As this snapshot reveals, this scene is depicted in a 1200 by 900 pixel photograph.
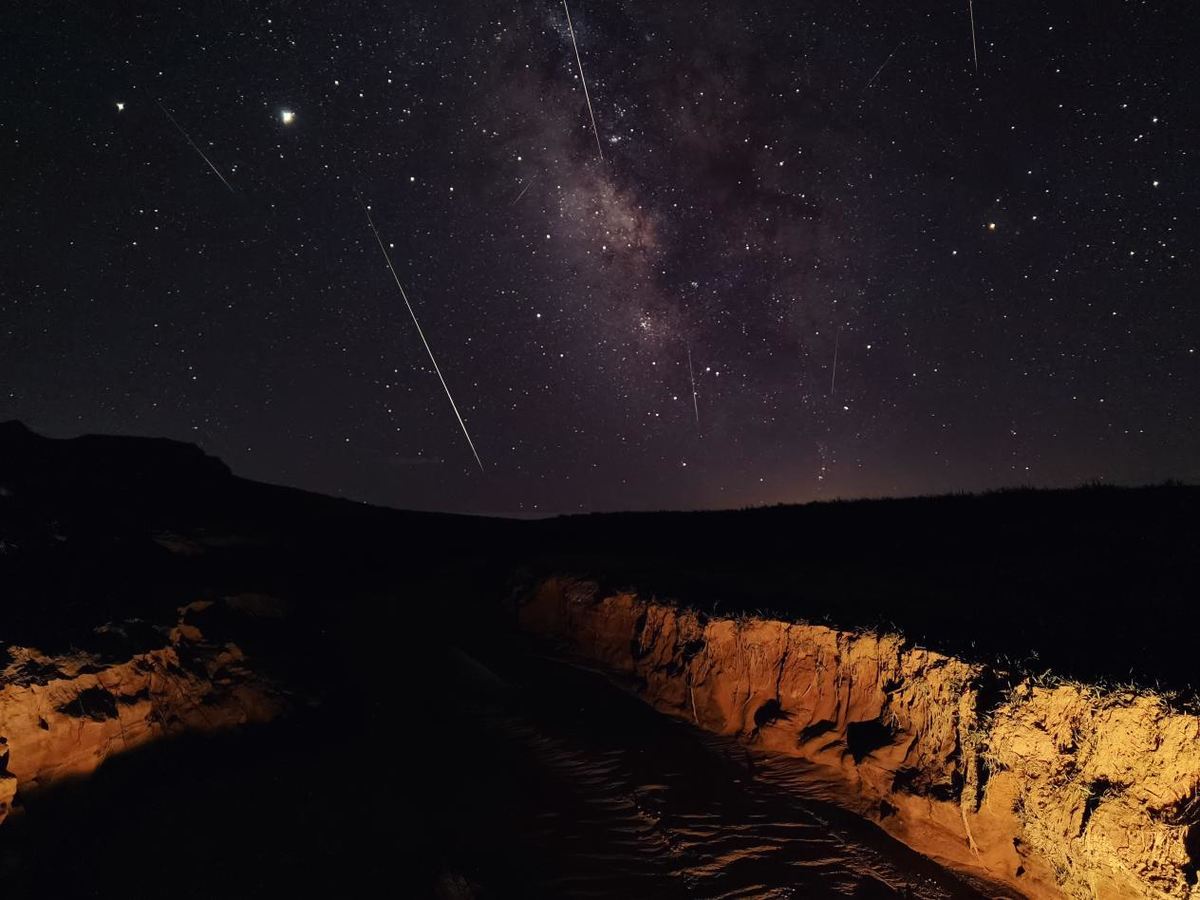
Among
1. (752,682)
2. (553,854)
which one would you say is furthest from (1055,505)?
(553,854)

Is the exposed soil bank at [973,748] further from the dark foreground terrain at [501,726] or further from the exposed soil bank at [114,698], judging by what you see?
the exposed soil bank at [114,698]

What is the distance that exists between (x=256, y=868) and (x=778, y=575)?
35.1ft

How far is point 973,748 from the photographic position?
6.41 m

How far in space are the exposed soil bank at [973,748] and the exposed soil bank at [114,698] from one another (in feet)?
24.5

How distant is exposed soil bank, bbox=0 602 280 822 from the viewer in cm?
571

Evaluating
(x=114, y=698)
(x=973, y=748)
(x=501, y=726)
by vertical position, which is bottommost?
(x=501, y=726)

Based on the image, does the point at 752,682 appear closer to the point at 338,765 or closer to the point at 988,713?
the point at 988,713

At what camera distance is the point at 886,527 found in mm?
16328

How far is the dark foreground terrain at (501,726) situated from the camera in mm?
5559

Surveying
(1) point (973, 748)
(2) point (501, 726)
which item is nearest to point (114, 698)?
(2) point (501, 726)

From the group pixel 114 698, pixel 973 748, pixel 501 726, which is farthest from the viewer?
pixel 501 726

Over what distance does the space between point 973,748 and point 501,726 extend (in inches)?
275

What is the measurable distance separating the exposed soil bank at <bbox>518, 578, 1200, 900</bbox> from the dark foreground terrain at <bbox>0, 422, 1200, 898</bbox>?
442 mm

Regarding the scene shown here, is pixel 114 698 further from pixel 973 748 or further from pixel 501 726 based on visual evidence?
pixel 973 748
